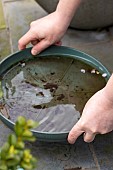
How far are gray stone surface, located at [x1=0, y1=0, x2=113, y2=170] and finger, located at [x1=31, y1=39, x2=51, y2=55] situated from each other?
1.20ft

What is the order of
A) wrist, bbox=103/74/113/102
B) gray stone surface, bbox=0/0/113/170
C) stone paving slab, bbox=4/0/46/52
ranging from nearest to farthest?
wrist, bbox=103/74/113/102 → gray stone surface, bbox=0/0/113/170 → stone paving slab, bbox=4/0/46/52

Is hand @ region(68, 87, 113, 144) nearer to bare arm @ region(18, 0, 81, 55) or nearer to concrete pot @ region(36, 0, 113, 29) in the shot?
bare arm @ region(18, 0, 81, 55)

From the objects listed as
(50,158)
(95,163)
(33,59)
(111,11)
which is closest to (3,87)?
(33,59)

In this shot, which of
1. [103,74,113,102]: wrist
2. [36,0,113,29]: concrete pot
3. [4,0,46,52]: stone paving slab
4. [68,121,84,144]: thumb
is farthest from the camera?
[4,0,46,52]: stone paving slab

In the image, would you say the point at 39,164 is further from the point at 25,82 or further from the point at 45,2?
the point at 45,2

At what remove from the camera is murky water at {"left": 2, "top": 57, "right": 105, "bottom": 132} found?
155 centimetres

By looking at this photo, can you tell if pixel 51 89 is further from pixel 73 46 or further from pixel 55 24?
pixel 73 46

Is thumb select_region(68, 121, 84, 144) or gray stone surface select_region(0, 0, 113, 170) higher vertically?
thumb select_region(68, 121, 84, 144)

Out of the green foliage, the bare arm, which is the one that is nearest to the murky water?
the bare arm

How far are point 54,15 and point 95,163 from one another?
2.11 feet

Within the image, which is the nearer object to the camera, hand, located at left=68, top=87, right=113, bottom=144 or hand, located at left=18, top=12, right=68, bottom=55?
hand, located at left=68, top=87, right=113, bottom=144

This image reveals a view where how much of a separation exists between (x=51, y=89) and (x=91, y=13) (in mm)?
570

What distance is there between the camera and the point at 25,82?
1.73 meters

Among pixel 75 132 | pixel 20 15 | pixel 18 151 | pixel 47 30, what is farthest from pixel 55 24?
pixel 18 151
